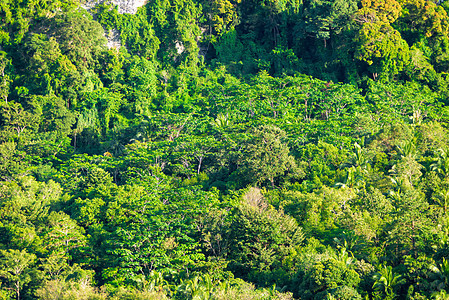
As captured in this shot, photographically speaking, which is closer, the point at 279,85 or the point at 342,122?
the point at 342,122

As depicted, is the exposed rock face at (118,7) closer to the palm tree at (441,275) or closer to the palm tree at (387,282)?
the palm tree at (387,282)

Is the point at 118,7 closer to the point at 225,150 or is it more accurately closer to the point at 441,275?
the point at 225,150

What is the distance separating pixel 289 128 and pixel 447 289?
25.0 m

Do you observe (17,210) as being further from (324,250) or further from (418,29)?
(418,29)

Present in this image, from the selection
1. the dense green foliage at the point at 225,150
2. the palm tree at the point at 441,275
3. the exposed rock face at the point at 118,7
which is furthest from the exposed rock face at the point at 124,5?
the palm tree at the point at 441,275

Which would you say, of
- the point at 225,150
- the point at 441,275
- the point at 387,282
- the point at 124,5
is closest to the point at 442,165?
the point at 441,275

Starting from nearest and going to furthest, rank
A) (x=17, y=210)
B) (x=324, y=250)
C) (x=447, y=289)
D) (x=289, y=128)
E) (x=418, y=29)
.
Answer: (x=447, y=289) → (x=324, y=250) → (x=17, y=210) → (x=289, y=128) → (x=418, y=29)

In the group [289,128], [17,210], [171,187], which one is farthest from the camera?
[289,128]

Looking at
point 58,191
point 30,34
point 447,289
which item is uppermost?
point 30,34

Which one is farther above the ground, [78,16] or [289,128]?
[78,16]

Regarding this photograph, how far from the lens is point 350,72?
6562 cm

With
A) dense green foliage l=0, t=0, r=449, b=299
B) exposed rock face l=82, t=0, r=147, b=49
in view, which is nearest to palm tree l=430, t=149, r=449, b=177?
dense green foliage l=0, t=0, r=449, b=299

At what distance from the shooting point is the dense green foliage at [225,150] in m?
35.4

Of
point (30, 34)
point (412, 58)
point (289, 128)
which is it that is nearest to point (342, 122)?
point (289, 128)
